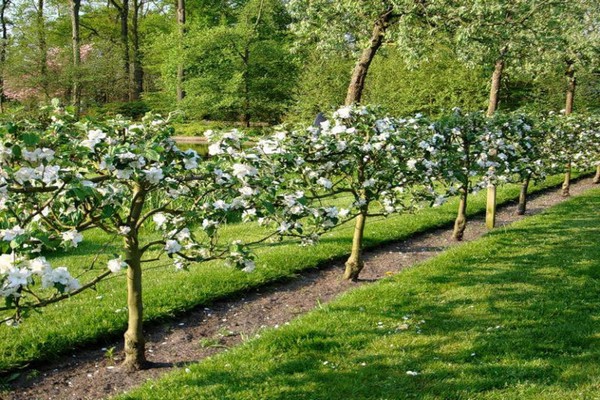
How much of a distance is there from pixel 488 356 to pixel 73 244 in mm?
3281

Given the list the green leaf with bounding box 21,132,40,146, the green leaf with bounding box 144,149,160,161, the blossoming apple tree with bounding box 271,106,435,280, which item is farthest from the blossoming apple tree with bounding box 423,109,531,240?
Result: the green leaf with bounding box 21,132,40,146

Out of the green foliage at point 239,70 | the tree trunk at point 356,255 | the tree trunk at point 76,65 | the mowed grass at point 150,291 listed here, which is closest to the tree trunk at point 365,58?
the mowed grass at point 150,291

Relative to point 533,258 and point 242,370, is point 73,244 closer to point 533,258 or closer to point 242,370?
point 242,370

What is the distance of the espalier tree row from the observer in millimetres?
2889

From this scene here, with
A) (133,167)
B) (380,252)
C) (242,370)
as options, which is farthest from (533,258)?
(133,167)

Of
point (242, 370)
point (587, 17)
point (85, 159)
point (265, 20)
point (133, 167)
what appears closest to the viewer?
point (133, 167)

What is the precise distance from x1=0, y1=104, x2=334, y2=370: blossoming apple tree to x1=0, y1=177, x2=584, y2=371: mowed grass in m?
0.38

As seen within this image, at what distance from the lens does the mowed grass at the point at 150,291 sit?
4754 mm

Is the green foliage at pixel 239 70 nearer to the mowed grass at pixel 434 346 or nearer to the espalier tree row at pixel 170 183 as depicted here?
the espalier tree row at pixel 170 183

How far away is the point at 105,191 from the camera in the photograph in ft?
11.6

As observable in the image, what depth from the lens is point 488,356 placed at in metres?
4.27

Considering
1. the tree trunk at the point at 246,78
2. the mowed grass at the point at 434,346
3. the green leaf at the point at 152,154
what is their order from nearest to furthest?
→ 1. the green leaf at the point at 152,154
2. the mowed grass at the point at 434,346
3. the tree trunk at the point at 246,78

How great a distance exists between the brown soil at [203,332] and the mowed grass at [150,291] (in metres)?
0.14

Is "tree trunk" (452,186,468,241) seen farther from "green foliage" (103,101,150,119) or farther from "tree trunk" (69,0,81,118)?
"green foliage" (103,101,150,119)
